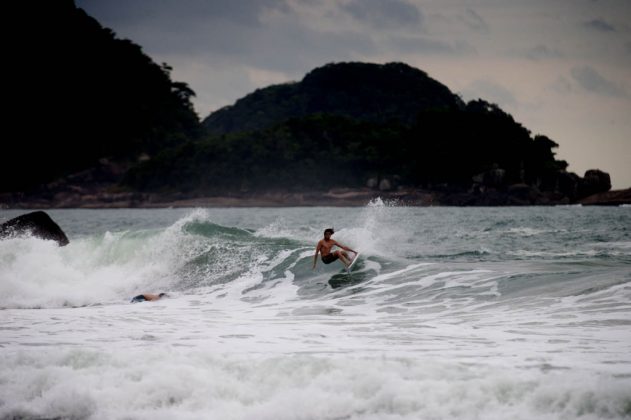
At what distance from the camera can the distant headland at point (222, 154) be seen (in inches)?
5094

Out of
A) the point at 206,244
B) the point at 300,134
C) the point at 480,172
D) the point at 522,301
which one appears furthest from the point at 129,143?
the point at 522,301

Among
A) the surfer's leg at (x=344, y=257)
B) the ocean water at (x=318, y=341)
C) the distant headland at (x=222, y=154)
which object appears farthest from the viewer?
the distant headland at (x=222, y=154)

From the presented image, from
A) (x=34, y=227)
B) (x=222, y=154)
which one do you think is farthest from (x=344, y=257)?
(x=222, y=154)

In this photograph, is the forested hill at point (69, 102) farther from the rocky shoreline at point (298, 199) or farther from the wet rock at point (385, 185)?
the wet rock at point (385, 185)

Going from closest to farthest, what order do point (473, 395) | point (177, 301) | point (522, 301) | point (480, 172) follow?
point (473, 395)
point (522, 301)
point (177, 301)
point (480, 172)

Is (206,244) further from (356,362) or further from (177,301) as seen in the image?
(356,362)

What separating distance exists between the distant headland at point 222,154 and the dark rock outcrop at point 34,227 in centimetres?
10912

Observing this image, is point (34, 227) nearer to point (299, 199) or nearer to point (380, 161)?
point (299, 199)

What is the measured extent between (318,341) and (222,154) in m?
143

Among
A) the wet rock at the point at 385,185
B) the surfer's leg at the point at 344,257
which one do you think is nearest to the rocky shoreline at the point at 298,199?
the wet rock at the point at 385,185

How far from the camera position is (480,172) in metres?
Answer: 127

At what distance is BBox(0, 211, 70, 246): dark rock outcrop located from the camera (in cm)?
1914

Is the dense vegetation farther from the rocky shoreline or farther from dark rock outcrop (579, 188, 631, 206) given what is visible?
dark rock outcrop (579, 188, 631, 206)

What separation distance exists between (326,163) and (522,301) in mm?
132104
